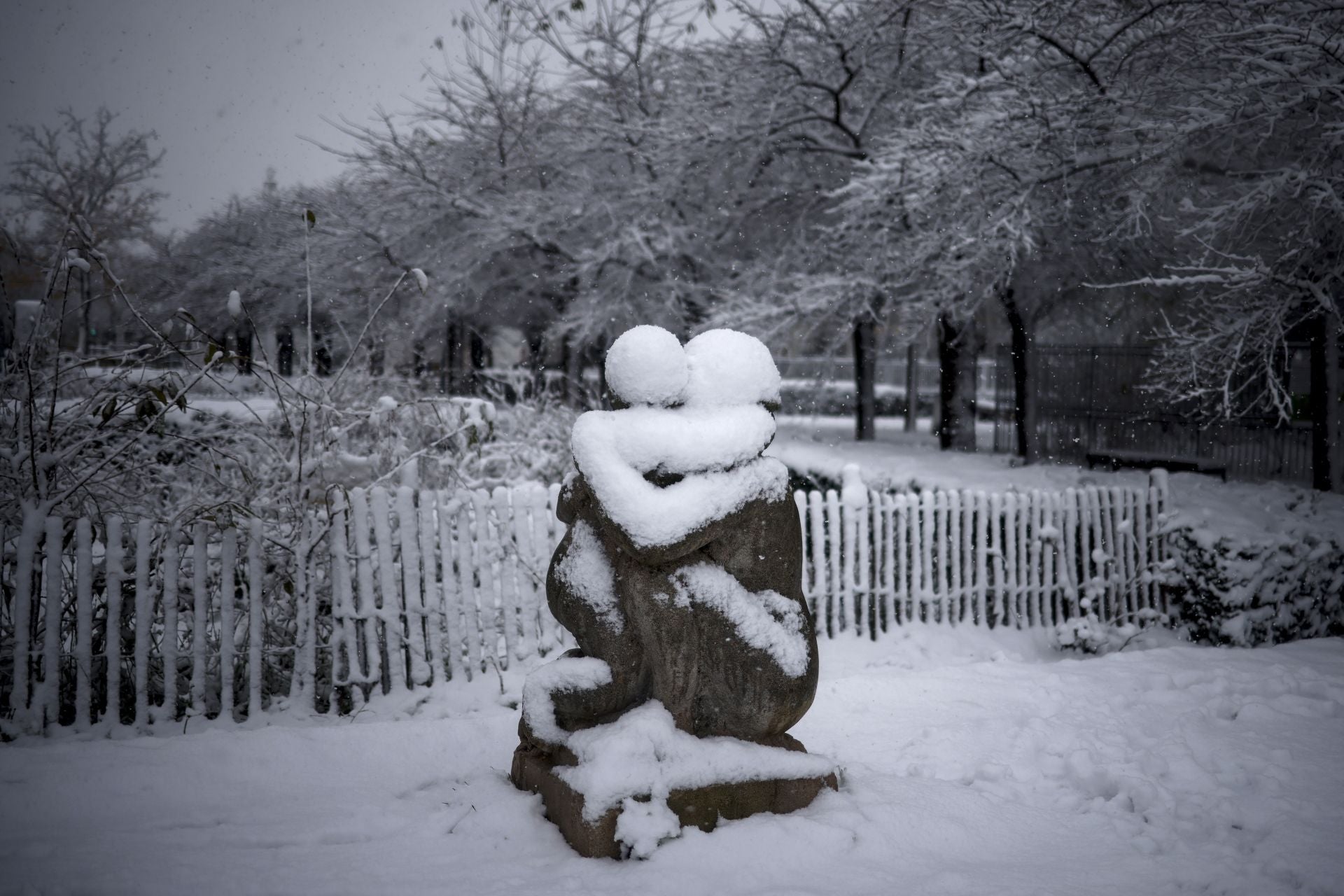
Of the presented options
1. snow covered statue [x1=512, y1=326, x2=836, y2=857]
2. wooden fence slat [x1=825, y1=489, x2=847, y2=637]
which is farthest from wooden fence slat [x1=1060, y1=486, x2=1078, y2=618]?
snow covered statue [x1=512, y1=326, x2=836, y2=857]

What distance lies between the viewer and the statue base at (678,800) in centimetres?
313

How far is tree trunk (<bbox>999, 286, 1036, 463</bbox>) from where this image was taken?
42.5 feet

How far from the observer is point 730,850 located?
3.17 meters

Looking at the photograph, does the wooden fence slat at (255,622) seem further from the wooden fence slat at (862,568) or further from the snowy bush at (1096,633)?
the snowy bush at (1096,633)

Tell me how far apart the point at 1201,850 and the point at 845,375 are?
3504 cm

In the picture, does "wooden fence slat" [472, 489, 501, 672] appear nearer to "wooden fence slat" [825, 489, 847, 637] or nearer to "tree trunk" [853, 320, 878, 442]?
"wooden fence slat" [825, 489, 847, 637]

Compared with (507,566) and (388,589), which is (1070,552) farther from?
(388,589)

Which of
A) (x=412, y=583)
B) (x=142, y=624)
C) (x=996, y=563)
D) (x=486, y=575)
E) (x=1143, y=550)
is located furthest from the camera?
(x=1143, y=550)

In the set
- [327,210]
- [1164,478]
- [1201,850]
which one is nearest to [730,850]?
[1201,850]

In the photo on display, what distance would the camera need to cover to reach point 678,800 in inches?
129

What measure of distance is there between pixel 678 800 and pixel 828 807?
66 cm

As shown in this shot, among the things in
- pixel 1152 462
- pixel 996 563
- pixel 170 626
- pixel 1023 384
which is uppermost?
pixel 1023 384

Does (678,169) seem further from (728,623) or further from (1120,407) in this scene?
(728,623)

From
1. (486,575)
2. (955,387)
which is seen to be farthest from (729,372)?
(955,387)
